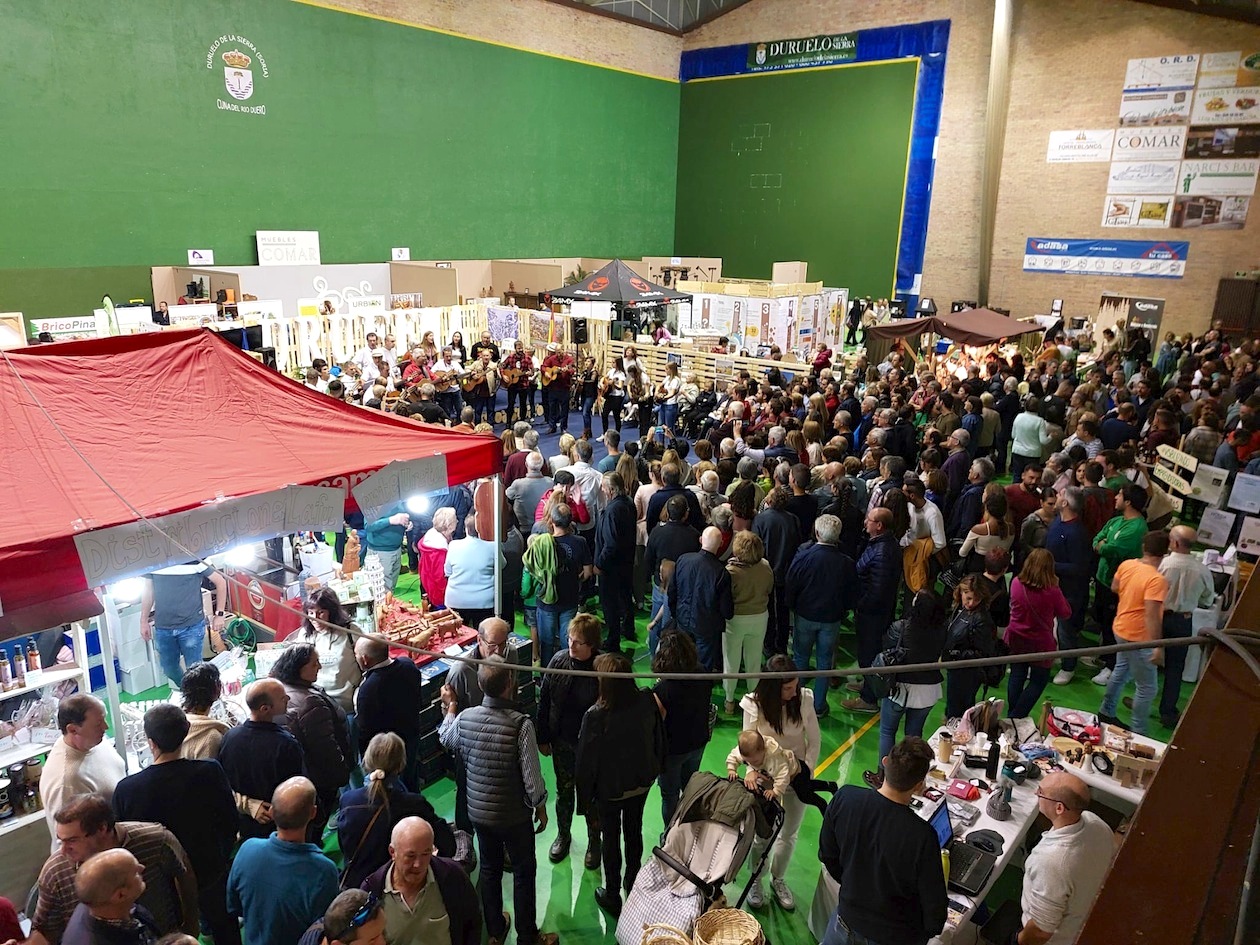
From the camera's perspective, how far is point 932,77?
2255 cm

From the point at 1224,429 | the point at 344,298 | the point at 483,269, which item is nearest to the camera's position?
the point at 1224,429

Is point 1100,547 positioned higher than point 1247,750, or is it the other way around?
point 1247,750

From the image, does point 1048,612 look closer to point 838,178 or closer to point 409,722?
point 409,722

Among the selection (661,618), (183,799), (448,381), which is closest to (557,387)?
(448,381)

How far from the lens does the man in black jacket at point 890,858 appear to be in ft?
9.94

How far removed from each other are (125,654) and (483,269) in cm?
1729

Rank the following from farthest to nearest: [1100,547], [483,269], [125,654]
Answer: [483,269] → [1100,547] → [125,654]

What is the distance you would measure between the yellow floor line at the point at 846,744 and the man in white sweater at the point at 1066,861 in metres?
2.17

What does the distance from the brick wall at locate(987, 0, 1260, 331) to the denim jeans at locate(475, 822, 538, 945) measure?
2140 centimetres

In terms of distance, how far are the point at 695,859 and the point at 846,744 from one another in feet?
8.43

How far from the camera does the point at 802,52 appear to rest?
24641 millimetres

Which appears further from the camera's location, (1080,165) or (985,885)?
(1080,165)

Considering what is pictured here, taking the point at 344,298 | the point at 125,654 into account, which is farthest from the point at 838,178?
the point at 125,654

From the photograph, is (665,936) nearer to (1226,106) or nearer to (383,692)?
(383,692)
